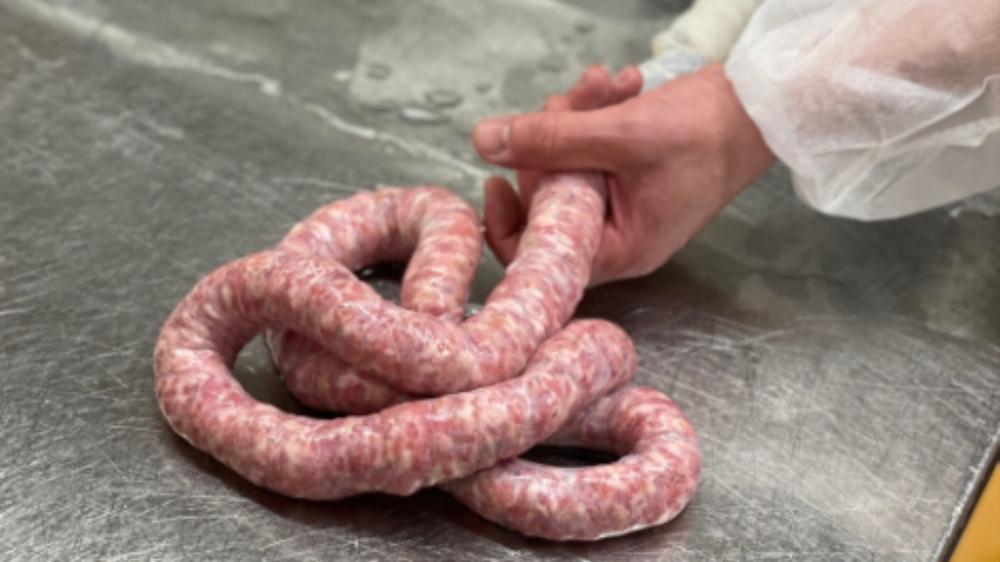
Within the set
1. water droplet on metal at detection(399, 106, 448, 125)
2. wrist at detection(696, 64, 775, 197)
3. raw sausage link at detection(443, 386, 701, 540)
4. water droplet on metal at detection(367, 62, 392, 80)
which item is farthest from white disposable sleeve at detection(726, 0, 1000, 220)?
water droplet on metal at detection(367, 62, 392, 80)

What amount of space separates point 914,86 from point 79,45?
148 cm

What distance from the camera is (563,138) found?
1.56 metres

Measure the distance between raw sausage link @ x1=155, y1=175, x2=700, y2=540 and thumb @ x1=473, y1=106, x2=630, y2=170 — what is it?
0.16m

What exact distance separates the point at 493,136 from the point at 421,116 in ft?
1.72

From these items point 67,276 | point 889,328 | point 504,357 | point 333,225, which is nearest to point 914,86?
point 889,328

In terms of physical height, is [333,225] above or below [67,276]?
above

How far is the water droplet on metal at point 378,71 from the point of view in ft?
7.23

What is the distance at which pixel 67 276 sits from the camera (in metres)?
1.63

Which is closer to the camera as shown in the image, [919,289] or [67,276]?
[67,276]

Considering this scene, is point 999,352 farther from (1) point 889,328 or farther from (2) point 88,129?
(2) point 88,129

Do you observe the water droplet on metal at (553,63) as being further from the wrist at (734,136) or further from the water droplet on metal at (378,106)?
the wrist at (734,136)

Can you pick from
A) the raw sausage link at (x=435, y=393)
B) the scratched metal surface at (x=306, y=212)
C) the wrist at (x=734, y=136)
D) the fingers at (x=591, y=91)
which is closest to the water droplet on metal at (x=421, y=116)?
the scratched metal surface at (x=306, y=212)

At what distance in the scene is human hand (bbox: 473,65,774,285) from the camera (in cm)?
158

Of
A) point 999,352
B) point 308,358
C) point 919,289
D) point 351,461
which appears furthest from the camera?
point 919,289
